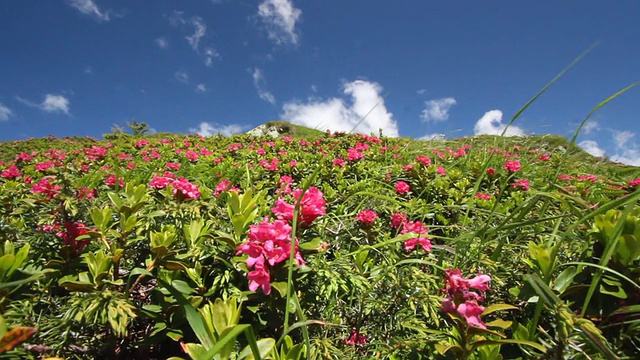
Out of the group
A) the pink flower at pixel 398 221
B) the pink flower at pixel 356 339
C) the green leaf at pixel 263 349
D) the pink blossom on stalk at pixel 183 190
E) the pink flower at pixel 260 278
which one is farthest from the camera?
the pink flower at pixel 398 221

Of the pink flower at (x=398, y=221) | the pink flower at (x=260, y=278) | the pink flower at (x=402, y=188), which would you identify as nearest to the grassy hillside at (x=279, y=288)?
the pink flower at (x=260, y=278)

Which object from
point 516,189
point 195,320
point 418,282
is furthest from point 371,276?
point 516,189

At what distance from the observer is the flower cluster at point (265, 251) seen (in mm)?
1142

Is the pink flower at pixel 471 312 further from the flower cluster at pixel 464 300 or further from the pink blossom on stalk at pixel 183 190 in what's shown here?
the pink blossom on stalk at pixel 183 190

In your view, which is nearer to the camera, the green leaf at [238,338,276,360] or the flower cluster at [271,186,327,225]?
the green leaf at [238,338,276,360]

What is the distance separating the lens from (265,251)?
3.83ft

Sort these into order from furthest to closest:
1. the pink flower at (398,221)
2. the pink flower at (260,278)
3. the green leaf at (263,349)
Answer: the pink flower at (398,221)
the pink flower at (260,278)
the green leaf at (263,349)

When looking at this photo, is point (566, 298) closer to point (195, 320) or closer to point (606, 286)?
point (606, 286)

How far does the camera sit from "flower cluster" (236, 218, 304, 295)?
44.9 inches

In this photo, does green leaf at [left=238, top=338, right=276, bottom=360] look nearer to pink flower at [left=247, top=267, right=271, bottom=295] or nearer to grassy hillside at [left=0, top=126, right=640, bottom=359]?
grassy hillside at [left=0, top=126, right=640, bottom=359]

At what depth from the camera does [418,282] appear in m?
1.32

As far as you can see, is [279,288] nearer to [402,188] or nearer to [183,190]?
[183,190]

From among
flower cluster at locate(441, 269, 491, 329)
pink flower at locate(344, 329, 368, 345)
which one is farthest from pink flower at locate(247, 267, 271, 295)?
flower cluster at locate(441, 269, 491, 329)

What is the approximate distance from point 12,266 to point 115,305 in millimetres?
383
